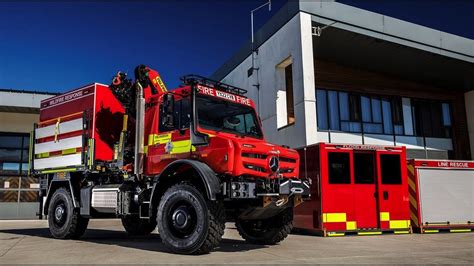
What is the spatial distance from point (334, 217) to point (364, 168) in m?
1.74

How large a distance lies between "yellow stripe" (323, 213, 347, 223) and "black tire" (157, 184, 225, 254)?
16.4 feet

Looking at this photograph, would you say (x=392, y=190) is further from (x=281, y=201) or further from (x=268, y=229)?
(x=281, y=201)

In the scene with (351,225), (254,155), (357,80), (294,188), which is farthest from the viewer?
(357,80)

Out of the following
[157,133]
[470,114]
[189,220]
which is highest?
[470,114]

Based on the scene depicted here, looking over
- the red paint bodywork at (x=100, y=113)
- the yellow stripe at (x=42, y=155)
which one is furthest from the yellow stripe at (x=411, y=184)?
the yellow stripe at (x=42, y=155)

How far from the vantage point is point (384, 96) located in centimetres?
2492

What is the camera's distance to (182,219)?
8492mm

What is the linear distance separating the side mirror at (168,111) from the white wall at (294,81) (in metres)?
8.27

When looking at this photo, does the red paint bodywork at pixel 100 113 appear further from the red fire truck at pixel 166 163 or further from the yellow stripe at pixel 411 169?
the yellow stripe at pixel 411 169

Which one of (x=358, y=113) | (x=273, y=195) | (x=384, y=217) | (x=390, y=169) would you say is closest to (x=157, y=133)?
(x=273, y=195)

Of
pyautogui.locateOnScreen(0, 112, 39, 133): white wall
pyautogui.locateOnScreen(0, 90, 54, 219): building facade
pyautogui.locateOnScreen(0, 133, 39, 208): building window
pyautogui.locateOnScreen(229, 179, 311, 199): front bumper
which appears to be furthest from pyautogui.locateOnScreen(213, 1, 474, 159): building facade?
pyautogui.locateOnScreen(0, 133, 39, 208): building window

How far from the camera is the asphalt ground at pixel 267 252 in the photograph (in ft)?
25.1

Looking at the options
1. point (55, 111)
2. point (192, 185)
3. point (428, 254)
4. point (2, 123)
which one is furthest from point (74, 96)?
point (2, 123)

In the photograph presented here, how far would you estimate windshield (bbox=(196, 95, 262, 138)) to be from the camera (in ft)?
29.8
